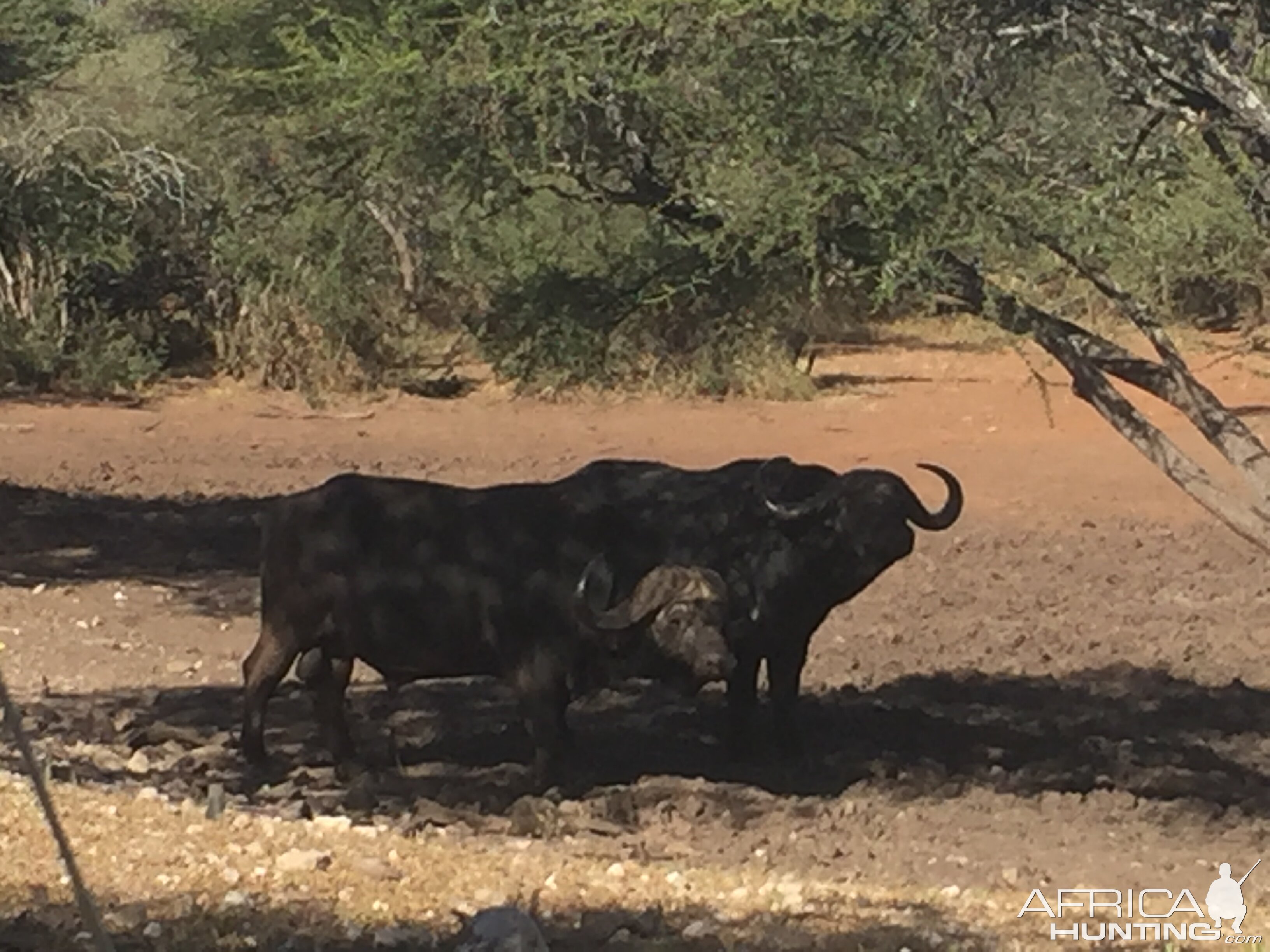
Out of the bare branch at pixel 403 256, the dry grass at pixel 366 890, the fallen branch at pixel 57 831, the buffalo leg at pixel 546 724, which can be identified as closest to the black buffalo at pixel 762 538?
the buffalo leg at pixel 546 724

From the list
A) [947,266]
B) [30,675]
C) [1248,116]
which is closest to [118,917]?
[947,266]

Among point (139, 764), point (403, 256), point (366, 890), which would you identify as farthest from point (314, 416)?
point (366, 890)

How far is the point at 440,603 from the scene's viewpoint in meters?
11.5

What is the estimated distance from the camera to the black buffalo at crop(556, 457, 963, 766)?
12102mm

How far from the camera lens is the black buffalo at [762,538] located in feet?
39.7

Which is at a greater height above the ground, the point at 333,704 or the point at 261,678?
the point at 261,678

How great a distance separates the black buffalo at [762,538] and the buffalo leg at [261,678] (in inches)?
65.3

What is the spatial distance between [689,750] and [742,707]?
0.47m

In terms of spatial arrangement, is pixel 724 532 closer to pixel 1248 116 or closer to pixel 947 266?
pixel 947 266

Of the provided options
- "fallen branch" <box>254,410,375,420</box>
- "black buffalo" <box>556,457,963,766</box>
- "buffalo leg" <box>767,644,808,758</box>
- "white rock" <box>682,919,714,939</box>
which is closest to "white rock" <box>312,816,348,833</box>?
"white rock" <box>682,919,714,939</box>

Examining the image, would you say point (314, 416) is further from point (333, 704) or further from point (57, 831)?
point (57, 831)

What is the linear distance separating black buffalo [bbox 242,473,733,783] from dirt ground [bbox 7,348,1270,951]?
54cm

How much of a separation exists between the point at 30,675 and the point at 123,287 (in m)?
20.1

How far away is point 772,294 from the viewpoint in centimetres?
1150
